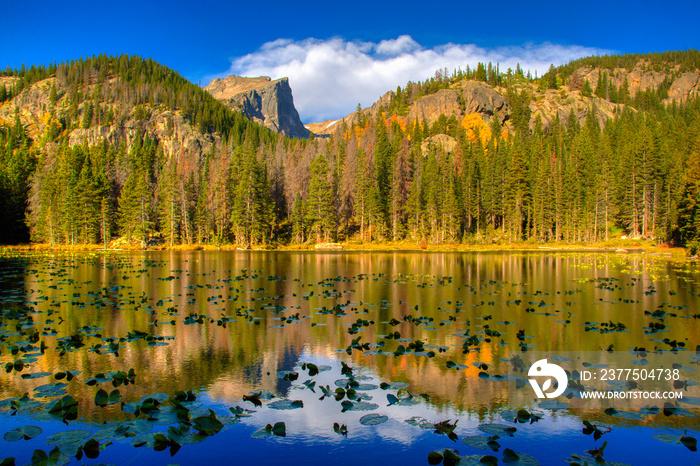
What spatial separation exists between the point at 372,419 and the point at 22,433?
196 inches

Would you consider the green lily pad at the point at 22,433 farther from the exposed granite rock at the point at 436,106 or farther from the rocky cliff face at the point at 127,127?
the exposed granite rock at the point at 436,106

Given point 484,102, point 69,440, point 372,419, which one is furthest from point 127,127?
point 372,419

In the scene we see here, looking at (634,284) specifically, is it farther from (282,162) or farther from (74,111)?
(74,111)

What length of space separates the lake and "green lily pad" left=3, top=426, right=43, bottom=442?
24 mm

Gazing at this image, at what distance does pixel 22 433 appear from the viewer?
562cm

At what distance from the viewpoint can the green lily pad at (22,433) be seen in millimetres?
5533

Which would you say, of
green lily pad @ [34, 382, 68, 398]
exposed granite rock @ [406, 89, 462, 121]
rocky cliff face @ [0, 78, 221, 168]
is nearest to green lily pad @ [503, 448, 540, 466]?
green lily pad @ [34, 382, 68, 398]

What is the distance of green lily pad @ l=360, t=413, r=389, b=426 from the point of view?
6137 millimetres

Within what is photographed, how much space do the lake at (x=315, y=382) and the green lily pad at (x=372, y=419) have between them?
64 millimetres

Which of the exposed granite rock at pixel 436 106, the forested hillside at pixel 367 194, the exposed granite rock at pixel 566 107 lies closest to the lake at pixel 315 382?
the forested hillside at pixel 367 194

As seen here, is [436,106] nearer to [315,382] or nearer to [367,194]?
[367,194]

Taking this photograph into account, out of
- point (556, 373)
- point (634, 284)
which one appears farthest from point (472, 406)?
point (634, 284)

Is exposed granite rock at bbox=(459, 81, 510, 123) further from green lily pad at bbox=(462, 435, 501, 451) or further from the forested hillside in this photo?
green lily pad at bbox=(462, 435, 501, 451)

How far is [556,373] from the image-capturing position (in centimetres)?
833
